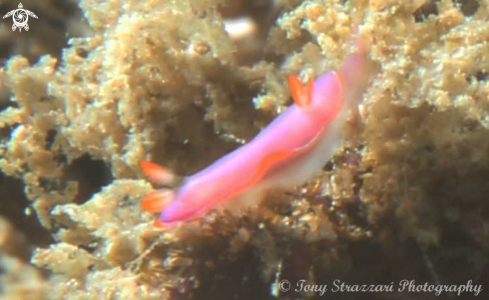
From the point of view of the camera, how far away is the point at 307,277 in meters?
1.71

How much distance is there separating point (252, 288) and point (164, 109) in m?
0.66

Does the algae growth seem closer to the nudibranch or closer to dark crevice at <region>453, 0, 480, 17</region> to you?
dark crevice at <region>453, 0, 480, 17</region>

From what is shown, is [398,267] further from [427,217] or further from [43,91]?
[43,91]

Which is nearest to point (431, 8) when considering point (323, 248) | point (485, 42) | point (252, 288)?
point (485, 42)

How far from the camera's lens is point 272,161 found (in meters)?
1.39

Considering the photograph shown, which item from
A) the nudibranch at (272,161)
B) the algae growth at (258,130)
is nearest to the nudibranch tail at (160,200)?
the nudibranch at (272,161)

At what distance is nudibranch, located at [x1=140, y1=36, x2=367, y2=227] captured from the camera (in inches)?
54.3

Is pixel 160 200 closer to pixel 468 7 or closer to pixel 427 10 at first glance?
pixel 427 10

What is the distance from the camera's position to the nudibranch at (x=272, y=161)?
1.38m

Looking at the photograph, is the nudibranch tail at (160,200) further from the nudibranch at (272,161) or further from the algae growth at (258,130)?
the algae growth at (258,130)

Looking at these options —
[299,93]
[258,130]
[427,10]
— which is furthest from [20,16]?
[427,10]

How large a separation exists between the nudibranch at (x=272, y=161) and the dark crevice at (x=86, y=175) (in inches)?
25.8

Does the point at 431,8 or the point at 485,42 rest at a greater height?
the point at 431,8

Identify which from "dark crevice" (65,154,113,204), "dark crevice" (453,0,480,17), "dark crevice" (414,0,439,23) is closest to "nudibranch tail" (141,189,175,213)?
"dark crevice" (65,154,113,204)
